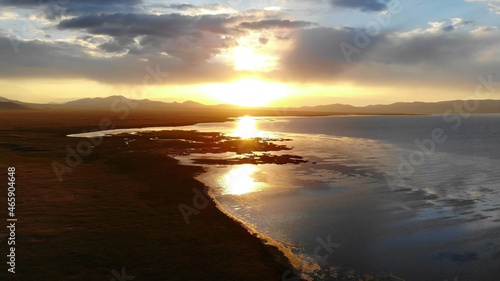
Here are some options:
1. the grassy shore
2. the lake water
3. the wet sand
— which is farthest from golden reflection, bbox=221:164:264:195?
the grassy shore

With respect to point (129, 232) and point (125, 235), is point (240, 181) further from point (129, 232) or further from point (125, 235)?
point (125, 235)

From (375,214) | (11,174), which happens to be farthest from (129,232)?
(11,174)

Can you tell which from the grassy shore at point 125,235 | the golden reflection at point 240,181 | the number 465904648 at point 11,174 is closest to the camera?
the grassy shore at point 125,235

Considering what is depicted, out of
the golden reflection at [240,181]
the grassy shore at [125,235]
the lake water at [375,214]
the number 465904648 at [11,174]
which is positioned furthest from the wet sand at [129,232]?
the golden reflection at [240,181]

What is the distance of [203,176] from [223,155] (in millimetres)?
16762

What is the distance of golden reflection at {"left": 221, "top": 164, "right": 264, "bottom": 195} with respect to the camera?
3003 centimetres

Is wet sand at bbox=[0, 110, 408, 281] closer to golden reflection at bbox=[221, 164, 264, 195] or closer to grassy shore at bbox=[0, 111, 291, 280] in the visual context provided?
grassy shore at bbox=[0, 111, 291, 280]

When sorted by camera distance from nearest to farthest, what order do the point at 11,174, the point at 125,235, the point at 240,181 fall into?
the point at 125,235
the point at 11,174
the point at 240,181

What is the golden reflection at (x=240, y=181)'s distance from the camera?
30.0 meters

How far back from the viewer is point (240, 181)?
33594 millimetres

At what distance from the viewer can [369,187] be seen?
31688mm

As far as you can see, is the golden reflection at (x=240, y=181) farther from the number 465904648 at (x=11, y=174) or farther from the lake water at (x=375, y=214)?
the number 465904648 at (x=11, y=174)

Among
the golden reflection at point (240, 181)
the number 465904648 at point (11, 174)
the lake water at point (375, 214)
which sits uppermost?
the number 465904648 at point (11, 174)

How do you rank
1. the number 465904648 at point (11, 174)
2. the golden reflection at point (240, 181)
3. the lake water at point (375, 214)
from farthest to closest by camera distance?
the golden reflection at point (240, 181)
the number 465904648 at point (11, 174)
the lake water at point (375, 214)
